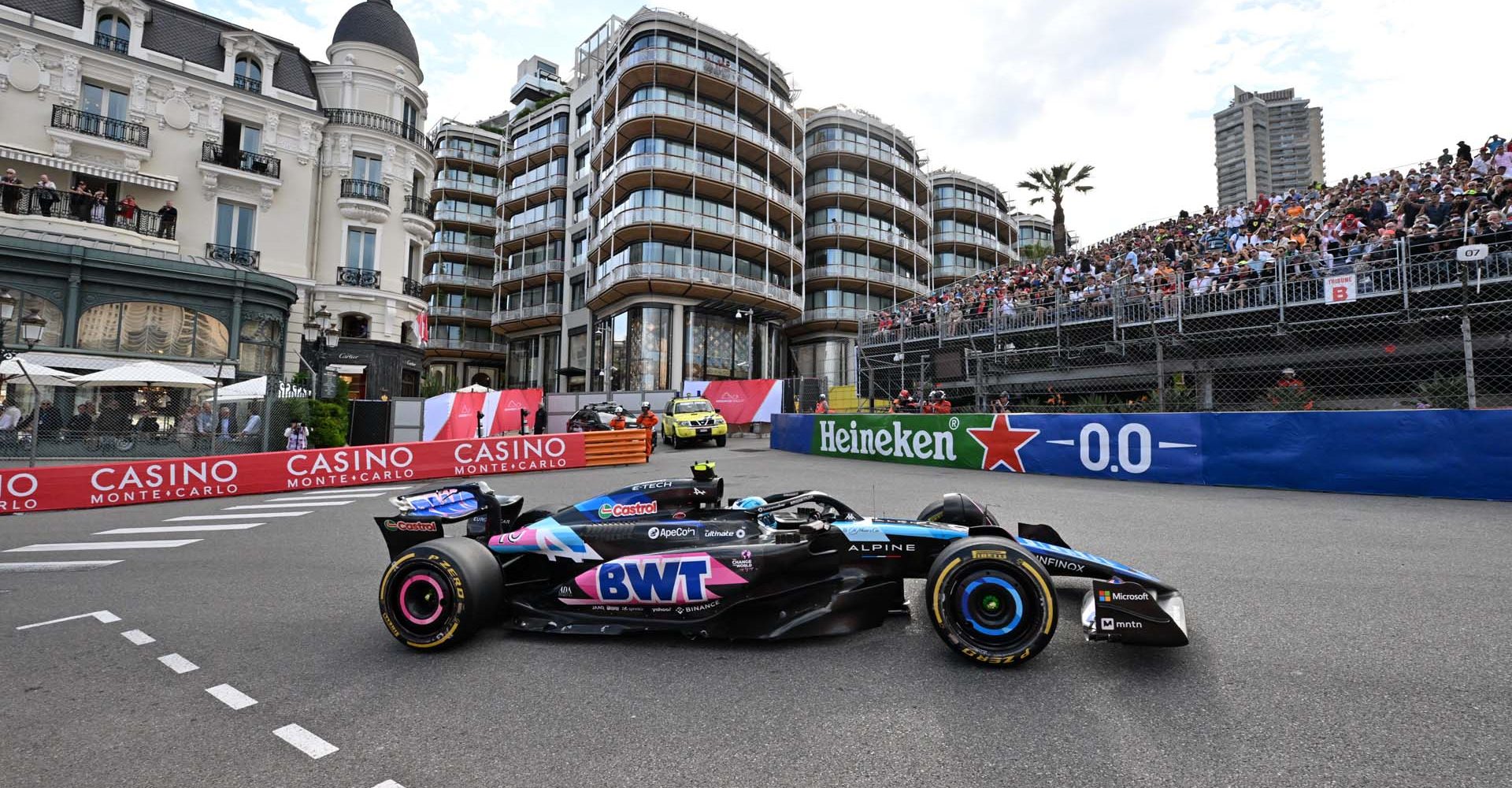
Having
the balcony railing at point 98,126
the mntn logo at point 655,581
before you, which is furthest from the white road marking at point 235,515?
the balcony railing at point 98,126

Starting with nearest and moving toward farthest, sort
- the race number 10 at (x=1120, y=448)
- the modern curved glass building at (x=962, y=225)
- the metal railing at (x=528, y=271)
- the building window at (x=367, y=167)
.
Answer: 1. the race number 10 at (x=1120, y=448)
2. the building window at (x=367, y=167)
3. the metal railing at (x=528, y=271)
4. the modern curved glass building at (x=962, y=225)

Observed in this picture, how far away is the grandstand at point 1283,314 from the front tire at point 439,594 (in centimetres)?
1203

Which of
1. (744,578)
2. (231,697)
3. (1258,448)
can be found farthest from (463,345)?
(744,578)

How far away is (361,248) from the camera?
30547 mm

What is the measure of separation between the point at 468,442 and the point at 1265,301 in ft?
62.0

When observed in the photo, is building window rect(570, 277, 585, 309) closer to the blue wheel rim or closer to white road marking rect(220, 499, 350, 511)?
white road marking rect(220, 499, 350, 511)

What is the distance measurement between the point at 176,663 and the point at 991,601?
14.9ft

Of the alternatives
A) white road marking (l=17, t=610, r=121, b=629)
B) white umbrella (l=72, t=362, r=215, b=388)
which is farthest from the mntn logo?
white umbrella (l=72, t=362, r=215, b=388)

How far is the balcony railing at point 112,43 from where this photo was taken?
24.8 m

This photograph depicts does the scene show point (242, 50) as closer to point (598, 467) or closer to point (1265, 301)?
point (598, 467)

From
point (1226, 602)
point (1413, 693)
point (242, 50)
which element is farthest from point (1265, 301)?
point (242, 50)

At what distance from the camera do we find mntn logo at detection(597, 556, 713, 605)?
12.6 feet

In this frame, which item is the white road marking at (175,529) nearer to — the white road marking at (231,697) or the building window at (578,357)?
the white road marking at (231,697)

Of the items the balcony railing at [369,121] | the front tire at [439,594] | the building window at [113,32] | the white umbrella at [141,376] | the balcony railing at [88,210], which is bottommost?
the front tire at [439,594]
